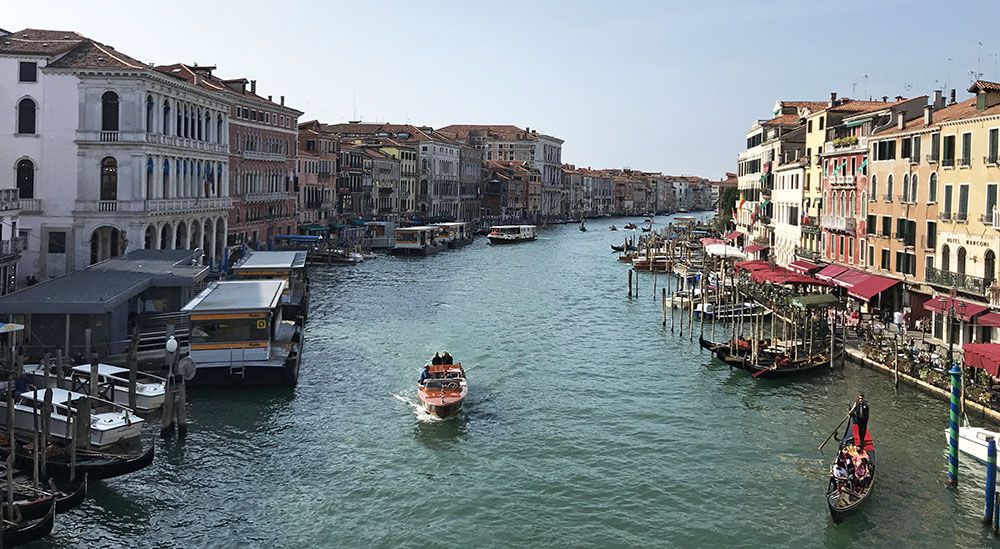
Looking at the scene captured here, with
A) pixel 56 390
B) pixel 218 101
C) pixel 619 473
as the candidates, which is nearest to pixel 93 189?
pixel 218 101

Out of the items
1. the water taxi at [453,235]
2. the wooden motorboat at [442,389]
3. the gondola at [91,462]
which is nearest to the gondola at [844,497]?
the wooden motorboat at [442,389]

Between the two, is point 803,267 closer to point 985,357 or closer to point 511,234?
point 985,357

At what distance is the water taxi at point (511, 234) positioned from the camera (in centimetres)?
7106

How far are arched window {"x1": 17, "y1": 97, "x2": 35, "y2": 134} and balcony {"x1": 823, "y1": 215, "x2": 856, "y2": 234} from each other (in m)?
24.5

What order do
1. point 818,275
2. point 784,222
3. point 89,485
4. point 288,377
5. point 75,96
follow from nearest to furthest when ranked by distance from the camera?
1. point 89,485
2. point 288,377
3. point 75,96
4. point 818,275
5. point 784,222

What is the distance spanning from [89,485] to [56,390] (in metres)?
2.41

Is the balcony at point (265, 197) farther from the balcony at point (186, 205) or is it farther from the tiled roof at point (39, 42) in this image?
the tiled roof at point (39, 42)

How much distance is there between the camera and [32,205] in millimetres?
27531

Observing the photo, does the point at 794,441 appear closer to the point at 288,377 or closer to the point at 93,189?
the point at 288,377

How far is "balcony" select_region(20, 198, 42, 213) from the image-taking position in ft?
89.8

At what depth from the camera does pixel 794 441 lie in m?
16.6

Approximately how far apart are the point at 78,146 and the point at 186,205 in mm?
4983

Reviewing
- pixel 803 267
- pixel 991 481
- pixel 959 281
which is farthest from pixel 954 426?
pixel 803 267

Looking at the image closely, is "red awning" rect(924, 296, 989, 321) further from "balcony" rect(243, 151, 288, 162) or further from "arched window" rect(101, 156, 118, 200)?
"balcony" rect(243, 151, 288, 162)
